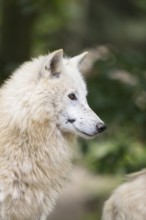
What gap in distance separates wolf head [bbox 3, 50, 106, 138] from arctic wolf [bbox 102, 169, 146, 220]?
826 mm

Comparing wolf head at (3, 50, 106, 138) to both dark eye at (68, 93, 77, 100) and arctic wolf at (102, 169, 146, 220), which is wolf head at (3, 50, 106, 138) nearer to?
dark eye at (68, 93, 77, 100)

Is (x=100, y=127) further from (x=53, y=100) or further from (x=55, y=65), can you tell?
(x=55, y=65)

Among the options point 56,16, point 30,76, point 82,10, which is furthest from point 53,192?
point 82,10

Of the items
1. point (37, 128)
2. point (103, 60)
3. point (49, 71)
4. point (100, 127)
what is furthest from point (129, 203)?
point (103, 60)

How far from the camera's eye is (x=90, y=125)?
7812 millimetres

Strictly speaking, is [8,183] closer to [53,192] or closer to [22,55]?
[53,192]

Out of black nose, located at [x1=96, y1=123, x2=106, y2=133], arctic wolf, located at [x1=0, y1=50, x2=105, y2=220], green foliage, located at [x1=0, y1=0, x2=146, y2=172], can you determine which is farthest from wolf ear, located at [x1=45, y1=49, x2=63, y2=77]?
green foliage, located at [x1=0, y1=0, x2=146, y2=172]

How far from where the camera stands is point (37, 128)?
26.1 ft

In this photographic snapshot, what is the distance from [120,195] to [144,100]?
3133 millimetres

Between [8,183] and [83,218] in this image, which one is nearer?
[8,183]

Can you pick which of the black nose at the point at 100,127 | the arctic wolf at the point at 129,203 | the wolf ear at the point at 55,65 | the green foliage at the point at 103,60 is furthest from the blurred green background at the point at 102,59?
the black nose at the point at 100,127

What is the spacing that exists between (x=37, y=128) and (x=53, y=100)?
332 mm

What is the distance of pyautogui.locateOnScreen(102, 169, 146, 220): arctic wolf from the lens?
26.5ft

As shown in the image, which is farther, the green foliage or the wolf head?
the green foliage
